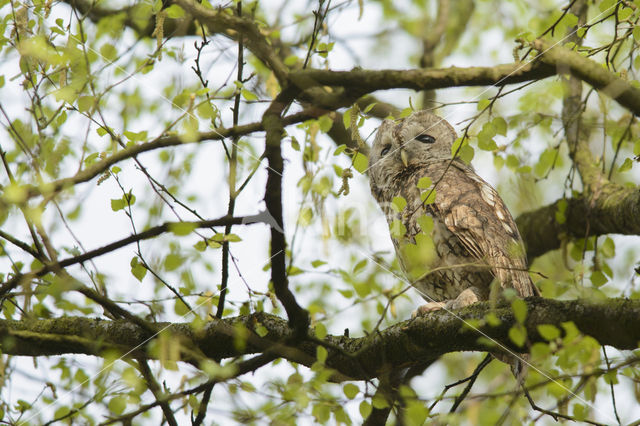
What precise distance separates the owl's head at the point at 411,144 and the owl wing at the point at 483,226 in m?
0.32

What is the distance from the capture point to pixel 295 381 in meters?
1.94

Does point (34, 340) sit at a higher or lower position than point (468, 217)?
lower

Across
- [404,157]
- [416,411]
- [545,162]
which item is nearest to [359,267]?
[416,411]

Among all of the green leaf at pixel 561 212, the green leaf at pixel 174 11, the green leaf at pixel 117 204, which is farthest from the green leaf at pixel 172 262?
the green leaf at pixel 561 212

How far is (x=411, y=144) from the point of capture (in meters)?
3.32

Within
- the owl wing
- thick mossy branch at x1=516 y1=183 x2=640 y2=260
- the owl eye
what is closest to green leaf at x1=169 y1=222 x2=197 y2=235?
the owl wing

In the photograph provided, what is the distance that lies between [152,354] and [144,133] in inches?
28.2

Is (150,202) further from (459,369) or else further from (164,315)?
(459,369)

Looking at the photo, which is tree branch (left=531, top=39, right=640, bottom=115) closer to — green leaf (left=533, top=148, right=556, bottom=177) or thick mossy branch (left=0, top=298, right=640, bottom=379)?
thick mossy branch (left=0, top=298, right=640, bottom=379)

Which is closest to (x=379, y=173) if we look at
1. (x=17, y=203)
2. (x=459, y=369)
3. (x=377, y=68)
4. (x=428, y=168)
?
(x=428, y=168)

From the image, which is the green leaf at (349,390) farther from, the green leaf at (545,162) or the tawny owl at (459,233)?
the green leaf at (545,162)

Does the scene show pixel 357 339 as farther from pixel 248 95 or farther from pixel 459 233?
pixel 248 95

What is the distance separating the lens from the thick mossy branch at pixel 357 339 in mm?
1712

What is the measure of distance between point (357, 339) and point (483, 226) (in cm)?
97
